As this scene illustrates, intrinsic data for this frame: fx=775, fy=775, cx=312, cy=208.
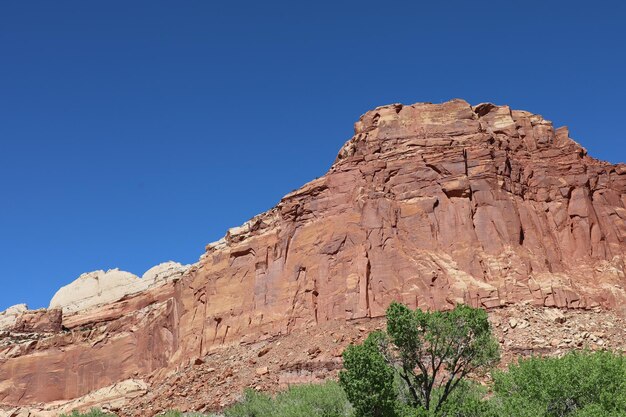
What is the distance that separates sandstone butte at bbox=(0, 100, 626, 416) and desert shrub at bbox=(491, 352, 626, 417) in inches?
824

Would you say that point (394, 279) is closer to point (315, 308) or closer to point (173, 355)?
point (315, 308)

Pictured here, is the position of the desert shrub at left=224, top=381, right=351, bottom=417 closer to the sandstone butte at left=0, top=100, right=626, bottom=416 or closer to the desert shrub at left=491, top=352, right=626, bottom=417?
the desert shrub at left=491, top=352, right=626, bottom=417

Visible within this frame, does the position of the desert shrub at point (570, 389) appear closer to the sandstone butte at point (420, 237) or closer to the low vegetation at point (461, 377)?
the low vegetation at point (461, 377)

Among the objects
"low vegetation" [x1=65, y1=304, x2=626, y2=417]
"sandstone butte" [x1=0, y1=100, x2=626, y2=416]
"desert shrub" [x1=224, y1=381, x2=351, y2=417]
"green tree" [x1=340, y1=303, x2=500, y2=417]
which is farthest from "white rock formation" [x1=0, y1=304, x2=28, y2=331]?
"low vegetation" [x1=65, y1=304, x2=626, y2=417]

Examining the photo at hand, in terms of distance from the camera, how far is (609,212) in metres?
60.5

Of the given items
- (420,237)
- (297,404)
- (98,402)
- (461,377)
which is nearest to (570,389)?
(461,377)

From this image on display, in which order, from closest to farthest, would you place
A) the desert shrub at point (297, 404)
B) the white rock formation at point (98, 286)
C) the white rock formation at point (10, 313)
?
1. the desert shrub at point (297, 404)
2. the white rock formation at point (10, 313)
3. the white rock formation at point (98, 286)

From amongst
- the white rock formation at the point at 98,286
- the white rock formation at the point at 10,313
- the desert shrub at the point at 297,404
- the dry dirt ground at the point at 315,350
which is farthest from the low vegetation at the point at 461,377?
the white rock formation at the point at 98,286

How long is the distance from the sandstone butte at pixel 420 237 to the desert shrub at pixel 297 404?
38.8ft

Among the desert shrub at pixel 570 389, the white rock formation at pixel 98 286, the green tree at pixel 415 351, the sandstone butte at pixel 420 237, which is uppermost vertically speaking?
the white rock formation at pixel 98 286

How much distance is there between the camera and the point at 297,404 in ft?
132

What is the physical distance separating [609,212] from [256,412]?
1314 inches

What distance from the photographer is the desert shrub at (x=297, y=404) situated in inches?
1496

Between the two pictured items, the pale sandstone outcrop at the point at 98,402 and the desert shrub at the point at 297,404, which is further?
the pale sandstone outcrop at the point at 98,402
